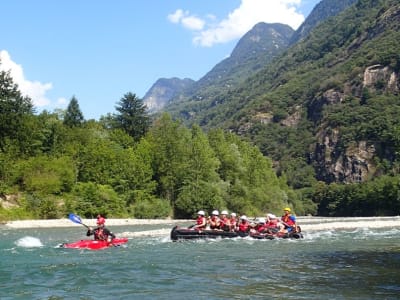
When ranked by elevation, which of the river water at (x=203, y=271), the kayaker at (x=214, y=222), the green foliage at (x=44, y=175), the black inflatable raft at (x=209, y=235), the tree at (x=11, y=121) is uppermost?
the tree at (x=11, y=121)

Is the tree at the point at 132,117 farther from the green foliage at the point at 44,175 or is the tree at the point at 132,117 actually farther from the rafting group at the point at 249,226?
the rafting group at the point at 249,226

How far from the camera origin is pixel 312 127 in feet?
630

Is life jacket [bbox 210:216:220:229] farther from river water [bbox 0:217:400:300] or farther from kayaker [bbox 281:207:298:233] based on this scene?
river water [bbox 0:217:400:300]

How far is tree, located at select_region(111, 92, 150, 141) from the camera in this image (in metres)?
87.9

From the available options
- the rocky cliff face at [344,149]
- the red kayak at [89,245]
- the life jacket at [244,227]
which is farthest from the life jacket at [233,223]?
the rocky cliff face at [344,149]

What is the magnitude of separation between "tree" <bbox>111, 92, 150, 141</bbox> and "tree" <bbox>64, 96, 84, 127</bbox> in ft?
22.4

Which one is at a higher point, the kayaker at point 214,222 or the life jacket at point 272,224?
the kayaker at point 214,222

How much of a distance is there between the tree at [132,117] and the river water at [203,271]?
5880cm

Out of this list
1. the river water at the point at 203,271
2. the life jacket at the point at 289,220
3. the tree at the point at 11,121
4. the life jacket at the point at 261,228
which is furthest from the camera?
the tree at the point at 11,121

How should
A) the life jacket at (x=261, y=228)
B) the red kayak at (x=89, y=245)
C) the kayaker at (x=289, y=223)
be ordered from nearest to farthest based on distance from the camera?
1. the red kayak at (x=89, y=245)
2. the life jacket at (x=261, y=228)
3. the kayaker at (x=289, y=223)

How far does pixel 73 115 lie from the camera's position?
89375mm

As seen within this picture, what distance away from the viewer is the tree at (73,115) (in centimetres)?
8642

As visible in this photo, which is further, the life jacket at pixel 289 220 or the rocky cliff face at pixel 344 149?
the rocky cliff face at pixel 344 149

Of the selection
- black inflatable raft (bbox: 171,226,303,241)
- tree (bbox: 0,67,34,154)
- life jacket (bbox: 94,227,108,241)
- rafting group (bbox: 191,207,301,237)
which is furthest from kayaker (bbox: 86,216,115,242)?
tree (bbox: 0,67,34,154)
